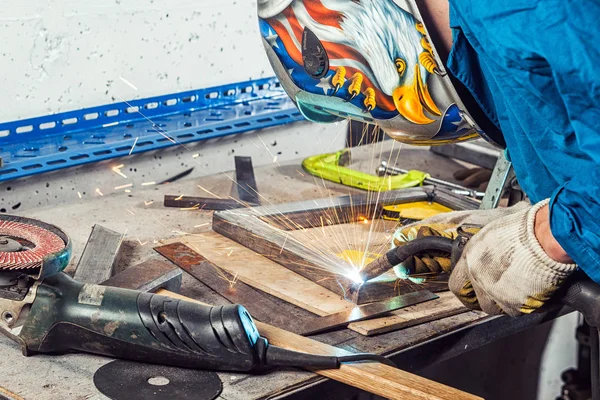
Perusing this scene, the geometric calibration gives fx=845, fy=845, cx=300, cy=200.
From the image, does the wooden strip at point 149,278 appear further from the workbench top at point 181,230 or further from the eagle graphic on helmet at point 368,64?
the eagle graphic on helmet at point 368,64

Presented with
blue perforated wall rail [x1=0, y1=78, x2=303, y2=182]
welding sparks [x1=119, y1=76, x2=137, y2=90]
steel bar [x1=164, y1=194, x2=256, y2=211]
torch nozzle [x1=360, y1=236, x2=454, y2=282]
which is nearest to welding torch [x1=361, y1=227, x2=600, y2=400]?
torch nozzle [x1=360, y1=236, x2=454, y2=282]

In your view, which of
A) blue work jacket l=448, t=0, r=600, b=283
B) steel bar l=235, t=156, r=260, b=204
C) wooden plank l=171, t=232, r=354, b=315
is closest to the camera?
blue work jacket l=448, t=0, r=600, b=283

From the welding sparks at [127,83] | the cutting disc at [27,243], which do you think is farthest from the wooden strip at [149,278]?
the welding sparks at [127,83]

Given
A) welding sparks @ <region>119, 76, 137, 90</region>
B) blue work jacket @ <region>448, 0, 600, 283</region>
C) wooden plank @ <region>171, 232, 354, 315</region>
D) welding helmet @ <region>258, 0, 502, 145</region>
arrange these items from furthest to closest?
welding sparks @ <region>119, 76, 137, 90</region>, wooden plank @ <region>171, 232, 354, 315</region>, welding helmet @ <region>258, 0, 502, 145</region>, blue work jacket @ <region>448, 0, 600, 283</region>

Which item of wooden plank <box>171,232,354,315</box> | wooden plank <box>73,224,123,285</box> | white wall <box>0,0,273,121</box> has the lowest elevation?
wooden plank <box>171,232,354,315</box>

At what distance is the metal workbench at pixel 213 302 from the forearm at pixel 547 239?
13.4 inches

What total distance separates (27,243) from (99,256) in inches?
10.6

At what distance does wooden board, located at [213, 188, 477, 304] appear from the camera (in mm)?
1773

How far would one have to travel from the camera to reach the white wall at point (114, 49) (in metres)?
2.24

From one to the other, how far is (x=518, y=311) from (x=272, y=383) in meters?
0.45

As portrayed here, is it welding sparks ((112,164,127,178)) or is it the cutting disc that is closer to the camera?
the cutting disc

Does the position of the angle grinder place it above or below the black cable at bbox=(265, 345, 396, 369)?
above

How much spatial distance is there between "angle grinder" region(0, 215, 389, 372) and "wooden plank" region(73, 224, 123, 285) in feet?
0.87

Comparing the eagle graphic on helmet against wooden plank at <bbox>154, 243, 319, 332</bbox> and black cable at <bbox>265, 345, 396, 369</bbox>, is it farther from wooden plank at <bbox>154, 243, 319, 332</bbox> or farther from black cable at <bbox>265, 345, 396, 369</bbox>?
black cable at <bbox>265, 345, 396, 369</bbox>
